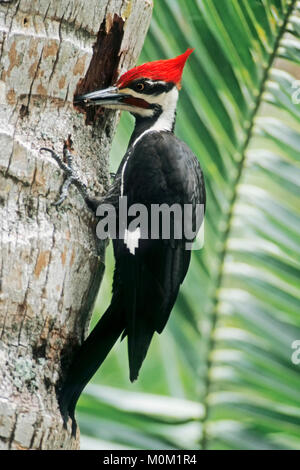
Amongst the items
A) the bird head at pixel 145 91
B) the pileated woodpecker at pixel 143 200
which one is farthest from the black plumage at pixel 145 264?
the bird head at pixel 145 91

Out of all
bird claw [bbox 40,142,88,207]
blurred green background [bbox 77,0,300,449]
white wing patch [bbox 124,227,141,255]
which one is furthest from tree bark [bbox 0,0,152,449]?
blurred green background [bbox 77,0,300,449]

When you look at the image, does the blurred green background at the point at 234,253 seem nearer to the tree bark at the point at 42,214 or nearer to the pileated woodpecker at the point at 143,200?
the pileated woodpecker at the point at 143,200

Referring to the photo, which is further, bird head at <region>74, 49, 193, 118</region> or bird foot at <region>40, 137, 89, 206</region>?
bird head at <region>74, 49, 193, 118</region>

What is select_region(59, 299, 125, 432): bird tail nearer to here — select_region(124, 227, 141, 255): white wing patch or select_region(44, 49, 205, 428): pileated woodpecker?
select_region(44, 49, 205, 428): pileated woodpecker

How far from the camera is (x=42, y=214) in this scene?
1863 mm

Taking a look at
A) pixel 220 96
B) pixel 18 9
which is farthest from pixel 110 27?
pixel 220 96

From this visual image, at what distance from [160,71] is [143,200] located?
44cm

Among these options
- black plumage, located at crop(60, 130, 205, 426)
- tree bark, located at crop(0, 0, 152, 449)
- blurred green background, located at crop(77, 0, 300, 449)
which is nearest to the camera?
tree bark, located at crop(0, 0, 152, 449)

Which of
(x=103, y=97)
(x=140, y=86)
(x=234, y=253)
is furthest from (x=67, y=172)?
(x=234, y=253)

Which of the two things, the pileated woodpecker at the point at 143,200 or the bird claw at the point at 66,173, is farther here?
the pileated woodpecker at the point at 143,200

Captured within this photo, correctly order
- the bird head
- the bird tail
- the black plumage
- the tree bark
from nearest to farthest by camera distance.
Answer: the tree bark < the bird tail < the black plumage < the bird head

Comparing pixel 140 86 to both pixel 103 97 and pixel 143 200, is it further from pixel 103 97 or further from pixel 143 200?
pixel 143 200

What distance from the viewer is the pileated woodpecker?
79.4 inches

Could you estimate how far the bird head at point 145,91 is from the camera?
83.1 inches
